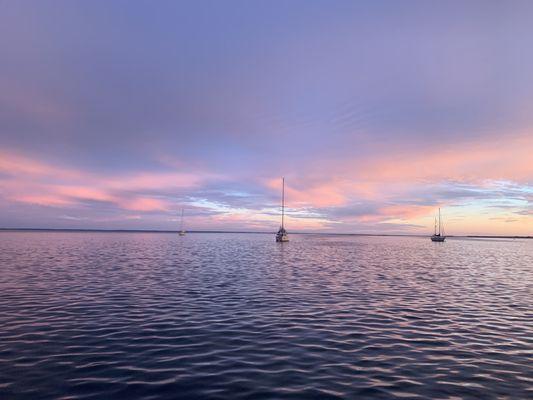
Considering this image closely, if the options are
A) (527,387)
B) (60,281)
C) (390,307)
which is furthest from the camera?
(60,281)

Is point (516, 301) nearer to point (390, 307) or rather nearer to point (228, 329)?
point (390, 307)

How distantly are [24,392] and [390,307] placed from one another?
20133mm

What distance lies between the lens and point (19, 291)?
89.0 ft

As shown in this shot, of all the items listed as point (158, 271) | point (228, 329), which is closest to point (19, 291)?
point (158, 271)

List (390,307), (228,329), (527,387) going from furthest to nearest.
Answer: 1. (390,307)
2. (228,329)
3. (527,387)

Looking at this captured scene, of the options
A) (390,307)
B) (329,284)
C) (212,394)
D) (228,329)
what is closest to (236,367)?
(212,394)

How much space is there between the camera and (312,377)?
1193cm

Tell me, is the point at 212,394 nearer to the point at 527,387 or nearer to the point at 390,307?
the point at 527,387

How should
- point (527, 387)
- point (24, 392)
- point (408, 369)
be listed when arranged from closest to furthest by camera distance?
point (24, 392), point (527, 387), point (408, 369)

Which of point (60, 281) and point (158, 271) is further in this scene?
point (158, 271)

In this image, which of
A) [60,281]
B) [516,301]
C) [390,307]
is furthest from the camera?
[60,281]

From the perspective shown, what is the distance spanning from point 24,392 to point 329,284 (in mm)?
26396

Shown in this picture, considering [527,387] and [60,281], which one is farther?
[60,281]

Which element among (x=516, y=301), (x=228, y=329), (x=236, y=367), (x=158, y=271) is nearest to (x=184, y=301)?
(x=228, y=329)
